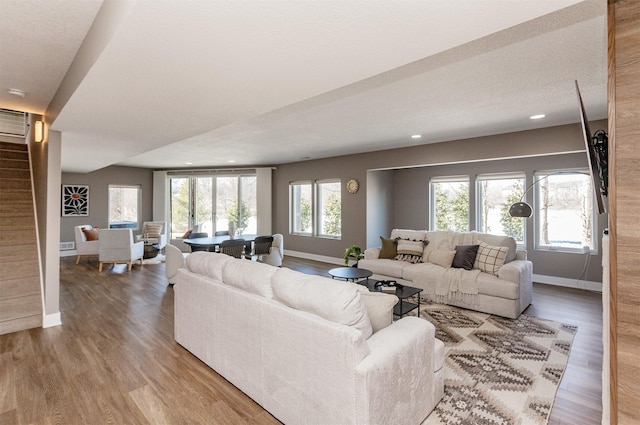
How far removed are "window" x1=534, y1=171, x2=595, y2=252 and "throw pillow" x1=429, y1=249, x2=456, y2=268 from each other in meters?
2.06

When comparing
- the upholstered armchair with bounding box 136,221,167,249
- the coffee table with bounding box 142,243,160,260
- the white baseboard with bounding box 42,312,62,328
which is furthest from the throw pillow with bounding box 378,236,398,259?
the upholstered armchair with bounding box 136,221,167,249

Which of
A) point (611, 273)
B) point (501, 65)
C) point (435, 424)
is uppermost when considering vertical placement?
point (501, 65)

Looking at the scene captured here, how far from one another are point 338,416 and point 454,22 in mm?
1968

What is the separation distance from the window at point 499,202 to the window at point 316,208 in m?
2.97

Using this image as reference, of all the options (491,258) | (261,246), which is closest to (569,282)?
(491,258)

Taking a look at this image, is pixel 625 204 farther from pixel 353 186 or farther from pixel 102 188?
pixel 102 188

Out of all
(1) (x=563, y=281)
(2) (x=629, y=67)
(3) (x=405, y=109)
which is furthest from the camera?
(1) (x=563, y=281)

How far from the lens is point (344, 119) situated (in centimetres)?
417

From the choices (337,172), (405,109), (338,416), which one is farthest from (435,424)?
(337,172)

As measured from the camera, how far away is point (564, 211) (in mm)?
5395

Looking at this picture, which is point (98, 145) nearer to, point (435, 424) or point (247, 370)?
point (247, 370)

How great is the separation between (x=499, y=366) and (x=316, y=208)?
5.59 meters

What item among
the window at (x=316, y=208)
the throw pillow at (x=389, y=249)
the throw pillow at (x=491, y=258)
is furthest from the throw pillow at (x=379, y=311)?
the window at (x=316, y=208)

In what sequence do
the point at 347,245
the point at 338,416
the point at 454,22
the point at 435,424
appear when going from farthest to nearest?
the point at 347,245
the point at 435,424
the point at 338,416
the point at 454,22
